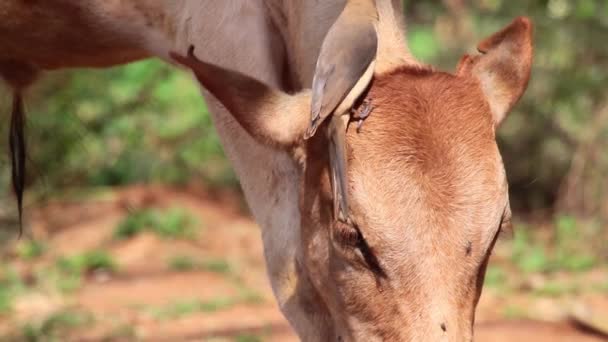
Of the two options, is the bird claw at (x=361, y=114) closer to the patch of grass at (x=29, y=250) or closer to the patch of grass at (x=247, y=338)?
the patch of grass at (x=247, y=338)

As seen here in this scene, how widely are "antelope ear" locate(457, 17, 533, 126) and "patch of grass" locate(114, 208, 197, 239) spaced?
4911 mm

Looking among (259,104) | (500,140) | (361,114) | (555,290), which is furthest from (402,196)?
(500,140)

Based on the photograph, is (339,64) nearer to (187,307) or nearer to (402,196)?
(402,196)

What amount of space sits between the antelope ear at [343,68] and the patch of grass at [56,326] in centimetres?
327

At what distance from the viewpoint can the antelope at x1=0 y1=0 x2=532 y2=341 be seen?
2.73 meters

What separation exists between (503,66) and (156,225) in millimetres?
5031

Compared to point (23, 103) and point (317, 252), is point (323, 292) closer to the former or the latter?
point (317, 252)

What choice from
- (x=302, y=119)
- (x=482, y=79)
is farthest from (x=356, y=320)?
(x=482, y=79)

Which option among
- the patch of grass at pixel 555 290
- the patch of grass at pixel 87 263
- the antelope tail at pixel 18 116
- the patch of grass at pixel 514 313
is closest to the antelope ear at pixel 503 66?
the antelope tail at pixel 18 116

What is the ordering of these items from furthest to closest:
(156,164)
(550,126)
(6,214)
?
(156,164) < (550,126) < (6,214)

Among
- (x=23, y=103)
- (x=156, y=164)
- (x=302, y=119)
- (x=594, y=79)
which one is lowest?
(x=156, y=164)

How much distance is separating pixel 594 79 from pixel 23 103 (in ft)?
15.1

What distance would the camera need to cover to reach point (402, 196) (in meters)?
2.73

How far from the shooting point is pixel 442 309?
2.70m
